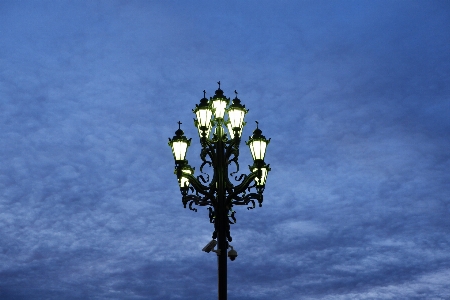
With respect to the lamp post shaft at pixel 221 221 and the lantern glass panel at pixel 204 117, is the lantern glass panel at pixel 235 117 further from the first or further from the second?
the lantern glass panel at pixel 204 117

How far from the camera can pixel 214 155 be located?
521 inches

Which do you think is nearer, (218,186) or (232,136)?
(218,186)

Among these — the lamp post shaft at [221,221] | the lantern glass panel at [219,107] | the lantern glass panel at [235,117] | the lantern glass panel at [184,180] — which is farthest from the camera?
the lantern glass panel at [219,107]

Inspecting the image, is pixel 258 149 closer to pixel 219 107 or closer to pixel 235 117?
pixel 235 117

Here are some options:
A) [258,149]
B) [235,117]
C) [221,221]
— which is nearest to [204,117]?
[235,117]

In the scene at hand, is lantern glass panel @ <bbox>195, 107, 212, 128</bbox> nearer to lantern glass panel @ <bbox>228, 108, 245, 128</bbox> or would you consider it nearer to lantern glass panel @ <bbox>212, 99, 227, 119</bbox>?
lantern glass panel @ <bbox>212, 99, 227, 119</bbox>

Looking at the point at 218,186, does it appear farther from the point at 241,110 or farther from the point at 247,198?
the point at 241,110

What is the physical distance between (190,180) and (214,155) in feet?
2.87

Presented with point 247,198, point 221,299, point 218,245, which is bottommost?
point 221,299

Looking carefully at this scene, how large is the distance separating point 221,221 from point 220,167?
1.34 m

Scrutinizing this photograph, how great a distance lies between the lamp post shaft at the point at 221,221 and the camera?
11.4 meters

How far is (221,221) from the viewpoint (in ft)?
40.2

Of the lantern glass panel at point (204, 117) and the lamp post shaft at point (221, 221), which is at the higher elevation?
the lantern glass panel at point (204, 117)

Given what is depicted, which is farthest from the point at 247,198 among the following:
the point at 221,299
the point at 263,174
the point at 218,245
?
the point at 221,299
